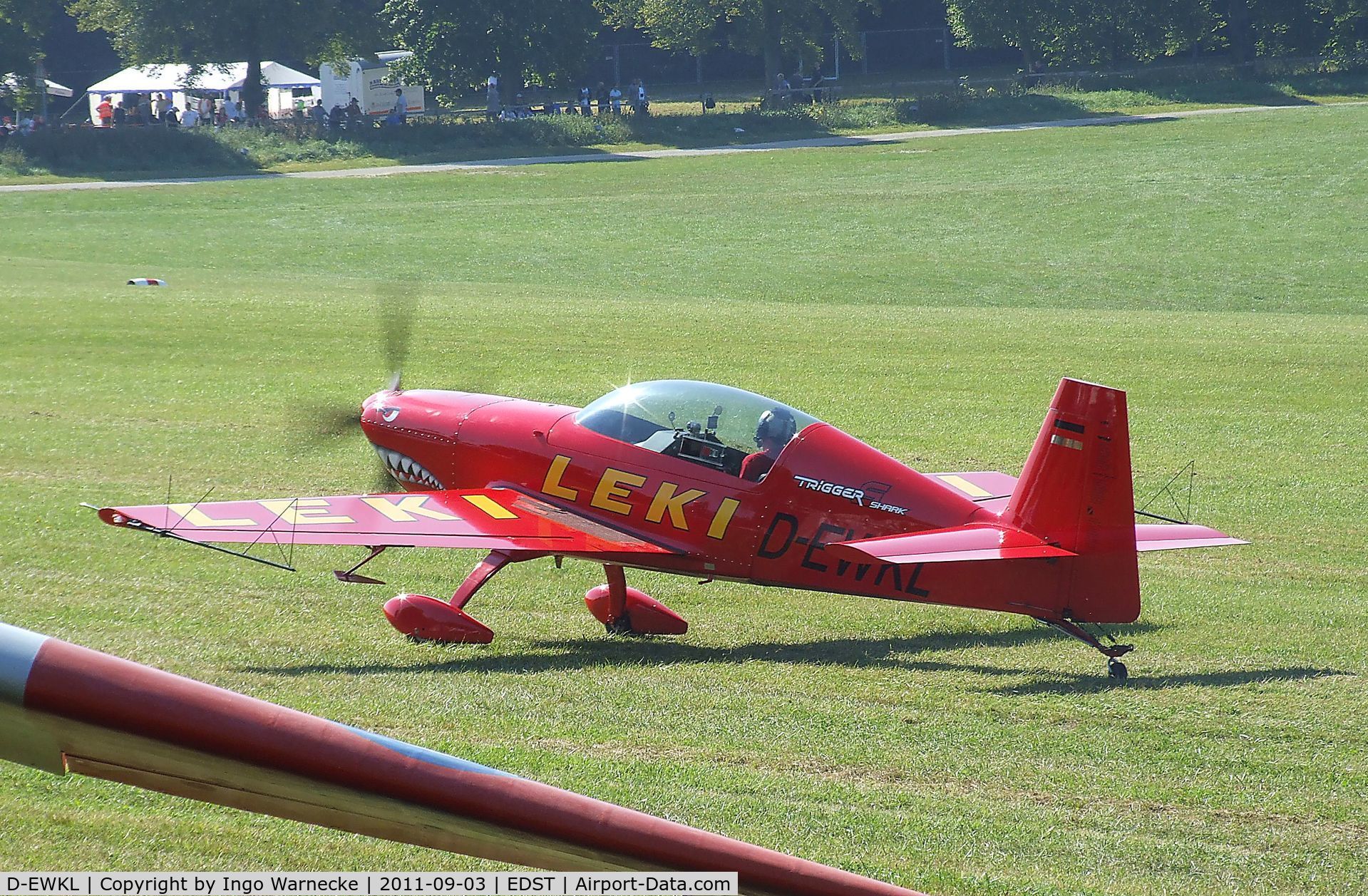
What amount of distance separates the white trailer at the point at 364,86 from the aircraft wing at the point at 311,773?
78.4 metres

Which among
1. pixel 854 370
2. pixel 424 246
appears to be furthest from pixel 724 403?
pixel 424 246

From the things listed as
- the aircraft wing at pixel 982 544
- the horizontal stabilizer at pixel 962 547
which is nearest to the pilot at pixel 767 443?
the aircraft wing at pixel 982 544

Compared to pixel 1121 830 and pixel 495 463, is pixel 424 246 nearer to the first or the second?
pixel 495 463

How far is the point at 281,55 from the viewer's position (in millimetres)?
85312

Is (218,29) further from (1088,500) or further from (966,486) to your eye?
(1088,500)

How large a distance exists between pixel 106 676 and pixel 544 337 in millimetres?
26185

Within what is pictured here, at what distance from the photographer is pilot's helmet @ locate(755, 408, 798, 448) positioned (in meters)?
10.1

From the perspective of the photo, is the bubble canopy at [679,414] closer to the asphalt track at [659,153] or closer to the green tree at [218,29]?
the asphalt track at [659,153]

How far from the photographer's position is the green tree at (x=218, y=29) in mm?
70750

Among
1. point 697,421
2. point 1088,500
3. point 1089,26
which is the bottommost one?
→ point 1088,500

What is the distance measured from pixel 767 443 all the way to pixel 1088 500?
93.7 inches

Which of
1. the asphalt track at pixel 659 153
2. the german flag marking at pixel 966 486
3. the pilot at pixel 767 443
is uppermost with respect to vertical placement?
the asphalt track at pixel 659 153

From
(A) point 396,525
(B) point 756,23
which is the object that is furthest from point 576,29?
(A) point 396,525

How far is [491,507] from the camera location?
11.1m
